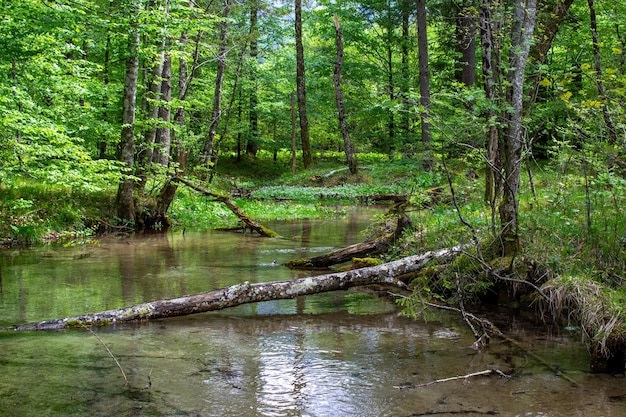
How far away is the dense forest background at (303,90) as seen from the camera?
21.9 ft

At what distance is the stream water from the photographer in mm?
4055

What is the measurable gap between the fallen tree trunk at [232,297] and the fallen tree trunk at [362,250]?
1661mm

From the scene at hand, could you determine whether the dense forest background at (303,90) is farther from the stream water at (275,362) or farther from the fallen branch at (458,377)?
the fallen branch at (458,377)

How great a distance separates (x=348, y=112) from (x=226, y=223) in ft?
57.1

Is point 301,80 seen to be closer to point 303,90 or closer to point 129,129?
point 303,90

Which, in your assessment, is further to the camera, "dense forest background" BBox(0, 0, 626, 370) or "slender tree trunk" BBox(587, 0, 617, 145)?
"slender tree trunk" BBox(587, 0, 617, 145)

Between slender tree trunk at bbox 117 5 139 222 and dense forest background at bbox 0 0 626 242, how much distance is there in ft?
0.12

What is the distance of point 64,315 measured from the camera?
639cm

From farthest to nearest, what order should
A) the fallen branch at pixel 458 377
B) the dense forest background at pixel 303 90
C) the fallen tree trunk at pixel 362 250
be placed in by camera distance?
the fallen tree trunk at pixel 362 250, the dense forest background at pixel 303 90, the fallen branch at pixel 458 377

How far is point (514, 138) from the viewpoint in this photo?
21.3 ft

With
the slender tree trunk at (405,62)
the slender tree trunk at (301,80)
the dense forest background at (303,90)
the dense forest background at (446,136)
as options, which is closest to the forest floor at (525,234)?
the dense forest background at (446,136)

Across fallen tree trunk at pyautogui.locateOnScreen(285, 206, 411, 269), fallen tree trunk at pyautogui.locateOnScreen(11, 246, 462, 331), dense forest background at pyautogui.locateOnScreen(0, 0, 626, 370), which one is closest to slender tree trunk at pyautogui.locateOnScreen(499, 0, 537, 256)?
dense forest background at pyautogui.locateOnScreen(0, 0, 626, 370)

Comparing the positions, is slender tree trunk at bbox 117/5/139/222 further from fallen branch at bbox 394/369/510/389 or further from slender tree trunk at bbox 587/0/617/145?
fallen branch at bbox 394/369/510/389

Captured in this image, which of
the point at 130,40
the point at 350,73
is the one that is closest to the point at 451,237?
the point at 130,40
